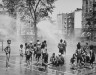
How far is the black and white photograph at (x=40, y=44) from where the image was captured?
19656mm

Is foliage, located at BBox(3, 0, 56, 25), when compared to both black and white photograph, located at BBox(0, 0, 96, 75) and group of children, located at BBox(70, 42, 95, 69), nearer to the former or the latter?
black and white photograph, located at BBox(0, 0, 96, 75)

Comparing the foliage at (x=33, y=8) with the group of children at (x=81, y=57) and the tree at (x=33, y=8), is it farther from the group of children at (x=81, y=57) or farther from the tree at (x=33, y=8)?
the group of children at (x=81, y=57)

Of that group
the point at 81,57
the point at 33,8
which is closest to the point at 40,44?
the point at 81,57

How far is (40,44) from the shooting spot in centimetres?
2245

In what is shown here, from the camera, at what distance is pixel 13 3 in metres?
42.8

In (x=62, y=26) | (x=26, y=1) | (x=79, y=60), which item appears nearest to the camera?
(x=79, y=60)

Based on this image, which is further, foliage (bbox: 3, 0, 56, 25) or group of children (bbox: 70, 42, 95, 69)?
foliage (bbox: 3, 0, 56, 25)

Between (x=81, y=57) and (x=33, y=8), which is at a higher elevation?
(x=33, y=8)

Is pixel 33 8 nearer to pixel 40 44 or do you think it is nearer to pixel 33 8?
pixel 33 8

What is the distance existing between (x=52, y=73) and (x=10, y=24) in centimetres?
4895

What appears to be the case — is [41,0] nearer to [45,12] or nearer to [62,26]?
[45,12]

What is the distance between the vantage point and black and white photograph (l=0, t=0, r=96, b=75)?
1966cm

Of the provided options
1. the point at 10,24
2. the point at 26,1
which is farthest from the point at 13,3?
the point at 10,24

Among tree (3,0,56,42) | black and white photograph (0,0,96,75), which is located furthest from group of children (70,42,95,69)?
tree (3,0,56,42)
